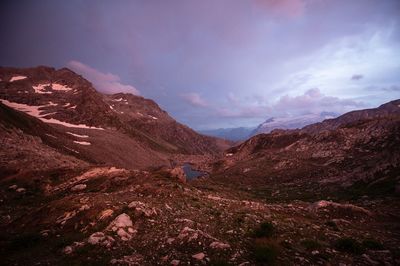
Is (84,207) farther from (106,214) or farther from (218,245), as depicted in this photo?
(218,245)

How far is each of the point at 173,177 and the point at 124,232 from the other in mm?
24749

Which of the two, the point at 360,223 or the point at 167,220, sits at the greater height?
the point at 167,220

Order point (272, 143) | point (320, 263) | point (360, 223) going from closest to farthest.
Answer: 1. point (320, 263)
2. point (360, 223)
3. point (272, 143)

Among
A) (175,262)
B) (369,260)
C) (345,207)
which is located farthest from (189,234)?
(345,207)

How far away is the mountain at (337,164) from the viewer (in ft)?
210

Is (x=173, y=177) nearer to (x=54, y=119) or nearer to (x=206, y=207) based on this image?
(x=206, y=207)

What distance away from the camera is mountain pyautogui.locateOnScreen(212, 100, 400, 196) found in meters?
63.9

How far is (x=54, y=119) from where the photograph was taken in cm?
19788

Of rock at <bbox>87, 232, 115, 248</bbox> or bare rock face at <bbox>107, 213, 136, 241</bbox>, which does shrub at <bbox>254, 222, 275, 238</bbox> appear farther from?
rock at <bbox>87, 232, 115, 248</bbox>

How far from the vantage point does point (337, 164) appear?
87.5m

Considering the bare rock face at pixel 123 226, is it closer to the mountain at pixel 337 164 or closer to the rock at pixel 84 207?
the rock at pixel 84 207

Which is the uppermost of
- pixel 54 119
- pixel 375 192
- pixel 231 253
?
pixel 54 119

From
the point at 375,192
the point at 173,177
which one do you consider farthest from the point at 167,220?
the point at 375,192

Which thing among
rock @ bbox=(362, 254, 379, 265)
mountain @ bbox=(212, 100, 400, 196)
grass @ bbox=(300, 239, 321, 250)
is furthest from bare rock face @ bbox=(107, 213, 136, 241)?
mountain @ bbox=(212, 100, 400, 196)
